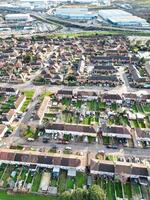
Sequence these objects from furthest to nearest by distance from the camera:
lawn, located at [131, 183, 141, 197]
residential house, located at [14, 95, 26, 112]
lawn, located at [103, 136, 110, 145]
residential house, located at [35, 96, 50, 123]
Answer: residential house, located at [14, 95, 26, 112], residential house, located at [35, 96, 50, 123], lawn, located at [103, 136, 110, 145], lawn, located at [131, 183, 141, 197]

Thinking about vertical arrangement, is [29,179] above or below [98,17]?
below

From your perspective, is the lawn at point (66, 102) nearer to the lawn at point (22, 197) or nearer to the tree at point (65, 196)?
the lawn at point (22, 197)

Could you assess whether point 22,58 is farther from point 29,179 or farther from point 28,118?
point 29,179

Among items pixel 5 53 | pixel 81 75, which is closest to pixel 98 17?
pixel 5 53

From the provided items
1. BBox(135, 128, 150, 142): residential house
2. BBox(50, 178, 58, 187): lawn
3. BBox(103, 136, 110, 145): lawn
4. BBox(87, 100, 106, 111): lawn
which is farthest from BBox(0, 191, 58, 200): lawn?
BBox(87, 100, 106, 111): lawn

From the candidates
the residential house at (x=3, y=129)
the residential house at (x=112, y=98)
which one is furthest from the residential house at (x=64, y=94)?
the residential house at (x=3, y=129)

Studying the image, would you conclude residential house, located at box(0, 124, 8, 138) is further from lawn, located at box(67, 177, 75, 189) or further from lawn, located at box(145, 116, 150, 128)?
lawn, located at box(145, 116, 150, 128)

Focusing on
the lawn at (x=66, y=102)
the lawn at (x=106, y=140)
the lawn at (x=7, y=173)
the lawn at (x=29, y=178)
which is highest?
the lawn at (x=66, y=102)

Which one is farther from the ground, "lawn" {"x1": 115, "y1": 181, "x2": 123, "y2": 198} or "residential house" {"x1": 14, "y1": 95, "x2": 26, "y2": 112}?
"residential house" {"x1": 14, "y1": 95, "x2": 26, "y2": 112}
